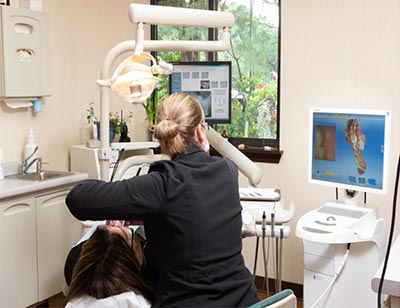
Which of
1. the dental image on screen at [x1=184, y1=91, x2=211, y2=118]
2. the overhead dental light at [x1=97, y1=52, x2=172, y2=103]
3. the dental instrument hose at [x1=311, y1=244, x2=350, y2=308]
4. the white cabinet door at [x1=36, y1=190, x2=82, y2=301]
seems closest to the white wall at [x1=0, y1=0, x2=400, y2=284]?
the white cabinet door at [x1=36, y1=190, x2=82, y2=301]

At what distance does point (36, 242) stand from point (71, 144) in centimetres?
88

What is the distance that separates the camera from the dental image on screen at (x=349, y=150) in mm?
2342

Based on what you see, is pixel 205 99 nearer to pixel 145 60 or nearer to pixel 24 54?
pixel 145 60

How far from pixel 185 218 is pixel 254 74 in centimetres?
214

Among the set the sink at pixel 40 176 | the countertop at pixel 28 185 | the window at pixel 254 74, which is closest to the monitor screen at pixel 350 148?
the window at pixel 254 74

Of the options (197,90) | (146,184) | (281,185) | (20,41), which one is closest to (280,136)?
(281,185)

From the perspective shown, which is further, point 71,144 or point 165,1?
point 165,1

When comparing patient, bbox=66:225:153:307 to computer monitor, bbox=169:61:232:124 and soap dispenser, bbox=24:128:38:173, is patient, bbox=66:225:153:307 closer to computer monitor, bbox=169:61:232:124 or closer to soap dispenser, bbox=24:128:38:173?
computer monitor, bbox=169:61:232:124

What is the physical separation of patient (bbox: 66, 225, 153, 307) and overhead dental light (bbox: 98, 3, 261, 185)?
471 millimetres

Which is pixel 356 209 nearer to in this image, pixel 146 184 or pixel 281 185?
→ pixel 281 185

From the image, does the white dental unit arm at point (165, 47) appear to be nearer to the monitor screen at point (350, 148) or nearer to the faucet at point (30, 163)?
the monitor screen at point (350, 148)

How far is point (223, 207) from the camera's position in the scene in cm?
158

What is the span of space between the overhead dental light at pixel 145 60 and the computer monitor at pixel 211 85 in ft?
2.01

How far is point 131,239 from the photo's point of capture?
1.74 m
